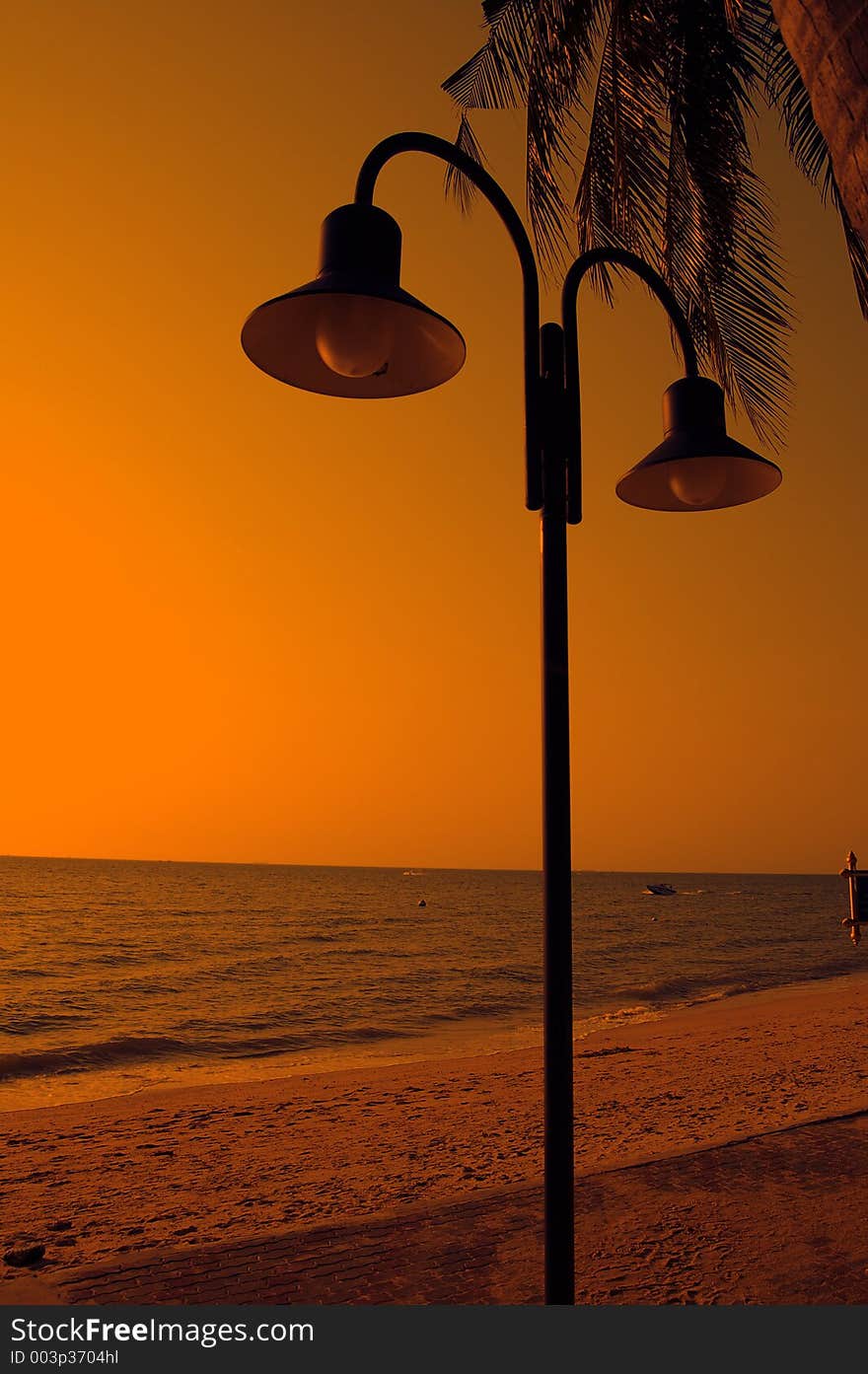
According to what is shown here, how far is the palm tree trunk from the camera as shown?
8.43ft

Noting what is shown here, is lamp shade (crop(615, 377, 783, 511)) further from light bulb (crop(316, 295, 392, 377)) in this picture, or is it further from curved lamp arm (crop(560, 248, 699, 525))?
light bulb (crop(316, 295, 392, 377))

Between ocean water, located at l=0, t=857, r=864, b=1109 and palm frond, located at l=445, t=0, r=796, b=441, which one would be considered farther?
ocean water, located at l=0, t=857, r=864, b=1109

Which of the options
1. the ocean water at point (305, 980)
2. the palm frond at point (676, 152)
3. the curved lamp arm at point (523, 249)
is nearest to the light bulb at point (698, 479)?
the curved lamp arm at point (523, 249)

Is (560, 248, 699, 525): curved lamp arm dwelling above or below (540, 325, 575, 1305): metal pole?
above

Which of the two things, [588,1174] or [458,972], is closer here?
[588,1174]

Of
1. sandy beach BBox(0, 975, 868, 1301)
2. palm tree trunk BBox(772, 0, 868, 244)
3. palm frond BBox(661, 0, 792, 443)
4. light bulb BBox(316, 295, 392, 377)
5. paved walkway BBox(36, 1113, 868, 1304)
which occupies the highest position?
palm frond BBox(661, 0, 792, 443)

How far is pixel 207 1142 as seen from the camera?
31.1 ft

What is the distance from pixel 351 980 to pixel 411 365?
1124 inches

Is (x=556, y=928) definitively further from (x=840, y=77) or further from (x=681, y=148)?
(x=681, y=148)

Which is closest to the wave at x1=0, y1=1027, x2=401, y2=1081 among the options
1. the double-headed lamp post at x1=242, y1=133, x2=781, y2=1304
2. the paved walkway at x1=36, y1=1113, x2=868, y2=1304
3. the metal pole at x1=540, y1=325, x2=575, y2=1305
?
the paved walkway at x1=36, y1=1113, x2=868, y2=1304

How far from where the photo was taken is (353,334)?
10.3 ft

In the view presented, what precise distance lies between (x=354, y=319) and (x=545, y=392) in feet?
2.89

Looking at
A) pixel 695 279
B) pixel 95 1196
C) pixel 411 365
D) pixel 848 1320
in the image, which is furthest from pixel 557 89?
pixel 95 1196

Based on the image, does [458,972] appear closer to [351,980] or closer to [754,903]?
[351,980]
